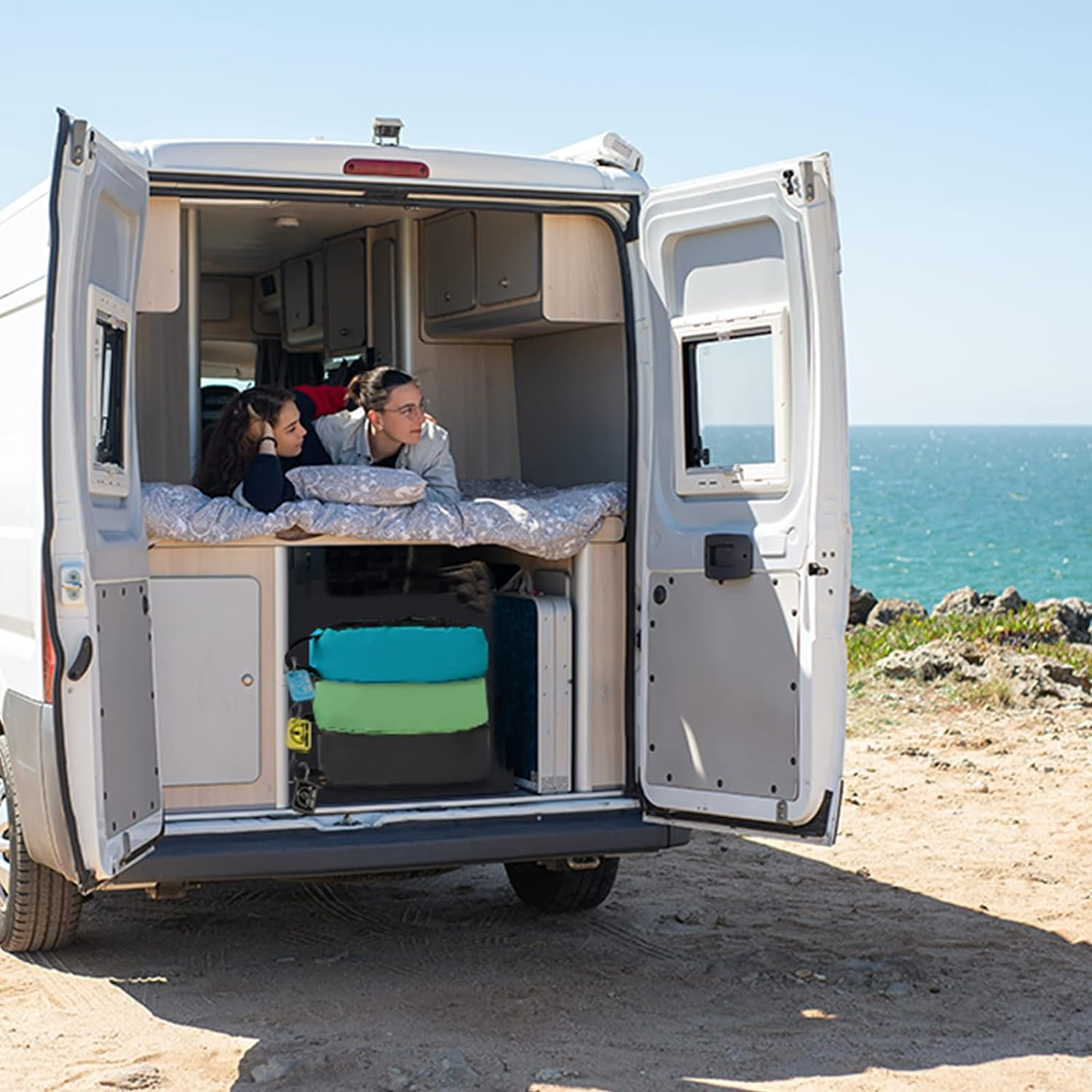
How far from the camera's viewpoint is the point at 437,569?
6.39 m

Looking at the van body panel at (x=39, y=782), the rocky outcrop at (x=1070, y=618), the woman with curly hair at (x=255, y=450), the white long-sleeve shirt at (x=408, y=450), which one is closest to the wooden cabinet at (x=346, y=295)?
the white long-sleeve shirt at (x=408, y=450)

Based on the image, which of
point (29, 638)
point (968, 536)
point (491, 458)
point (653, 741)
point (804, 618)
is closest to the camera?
point (29, 638)

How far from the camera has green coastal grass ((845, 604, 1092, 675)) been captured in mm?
12734

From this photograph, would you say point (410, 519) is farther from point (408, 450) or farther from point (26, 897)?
point (26, 897)

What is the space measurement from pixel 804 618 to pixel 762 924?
1.50 metres

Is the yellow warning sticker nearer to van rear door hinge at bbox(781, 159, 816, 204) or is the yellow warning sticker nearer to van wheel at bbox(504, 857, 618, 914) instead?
van wheel at bbox(504, 857, 618, 914)

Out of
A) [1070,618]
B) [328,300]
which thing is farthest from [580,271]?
[1070,618]

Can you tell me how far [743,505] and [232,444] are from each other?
1658mm

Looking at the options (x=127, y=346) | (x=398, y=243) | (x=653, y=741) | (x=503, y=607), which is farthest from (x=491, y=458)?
(x=127, y=346)

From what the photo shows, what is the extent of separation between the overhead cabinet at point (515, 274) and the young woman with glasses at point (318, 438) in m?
0.56

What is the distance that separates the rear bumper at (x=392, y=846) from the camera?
5359 millimetres

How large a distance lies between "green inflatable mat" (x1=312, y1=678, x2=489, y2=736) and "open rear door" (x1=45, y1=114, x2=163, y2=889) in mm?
692

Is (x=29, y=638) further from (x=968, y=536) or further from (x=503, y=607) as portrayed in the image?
(x=968, y=536)

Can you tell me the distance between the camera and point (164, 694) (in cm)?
553
